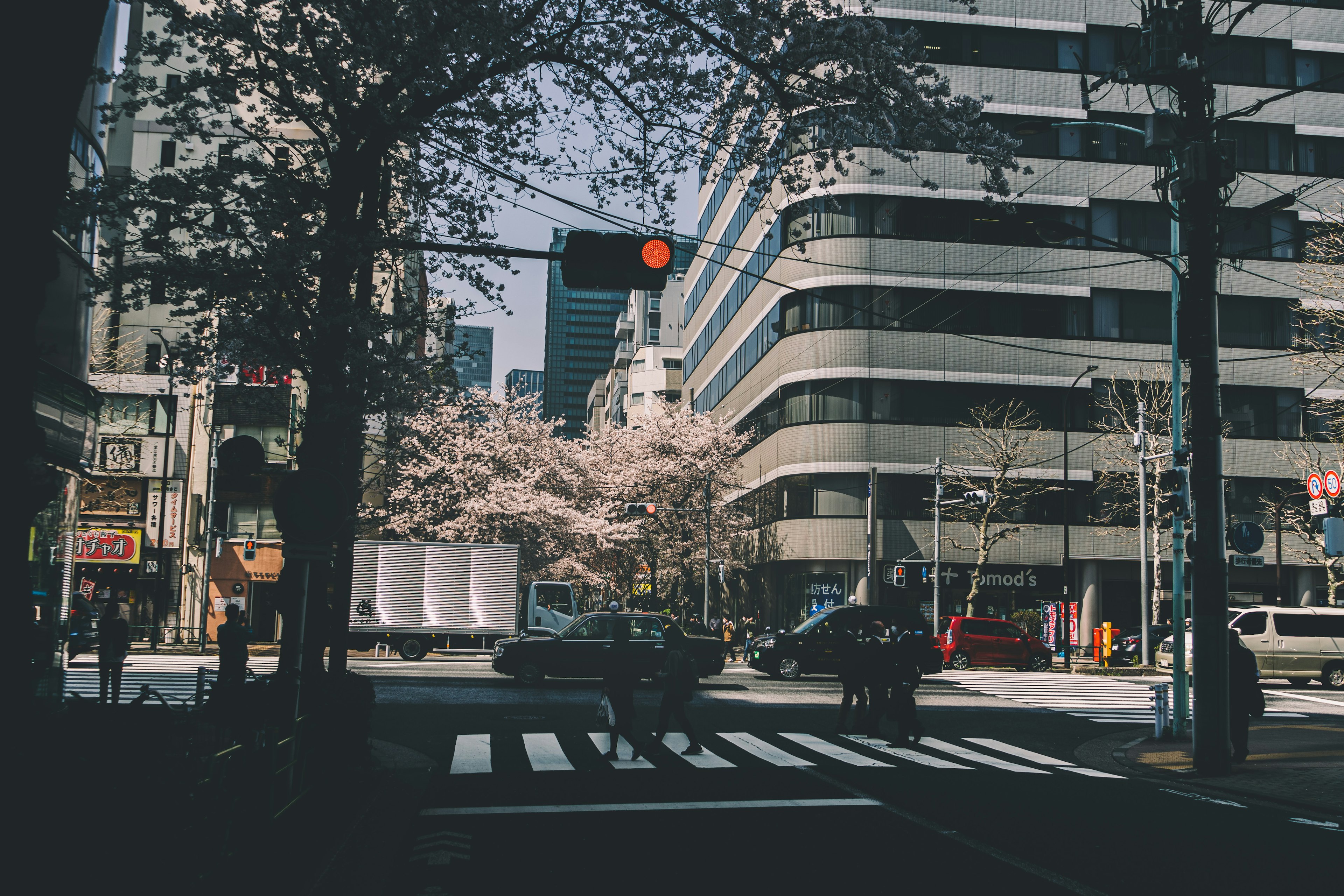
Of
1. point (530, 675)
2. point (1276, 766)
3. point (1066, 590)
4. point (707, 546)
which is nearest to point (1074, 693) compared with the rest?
point (1066, 590)

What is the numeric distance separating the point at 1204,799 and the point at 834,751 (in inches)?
185

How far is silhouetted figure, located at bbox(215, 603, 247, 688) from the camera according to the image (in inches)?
564

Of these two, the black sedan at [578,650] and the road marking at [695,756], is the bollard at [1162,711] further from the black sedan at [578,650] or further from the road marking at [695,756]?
the black sedan at [578,650]

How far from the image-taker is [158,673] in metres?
23.4

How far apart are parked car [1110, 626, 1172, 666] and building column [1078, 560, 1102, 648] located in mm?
1262

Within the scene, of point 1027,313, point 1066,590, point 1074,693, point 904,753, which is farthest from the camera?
point 1027,313

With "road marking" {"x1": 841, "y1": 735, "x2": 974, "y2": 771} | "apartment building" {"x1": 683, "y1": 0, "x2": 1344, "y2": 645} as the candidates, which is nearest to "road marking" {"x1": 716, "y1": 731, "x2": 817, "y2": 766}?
"road marking" {"x1": 841, "y1": 735, "x2": 974, "y2": 771}

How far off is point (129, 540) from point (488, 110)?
35.6m

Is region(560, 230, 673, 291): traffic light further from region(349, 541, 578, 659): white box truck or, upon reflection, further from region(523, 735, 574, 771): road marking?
region(349, 541, 578, 659): white box truck

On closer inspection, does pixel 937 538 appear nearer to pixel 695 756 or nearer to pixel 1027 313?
pixel 1027 313

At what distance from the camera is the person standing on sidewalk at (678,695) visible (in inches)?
546

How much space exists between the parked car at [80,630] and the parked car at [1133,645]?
3010 centimetres

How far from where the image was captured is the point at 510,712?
18.6 meters

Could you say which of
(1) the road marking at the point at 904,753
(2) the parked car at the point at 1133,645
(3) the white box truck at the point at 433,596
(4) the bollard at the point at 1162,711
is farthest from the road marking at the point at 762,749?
(2) the parked car at the point at 1133,645
